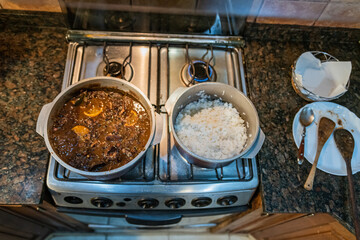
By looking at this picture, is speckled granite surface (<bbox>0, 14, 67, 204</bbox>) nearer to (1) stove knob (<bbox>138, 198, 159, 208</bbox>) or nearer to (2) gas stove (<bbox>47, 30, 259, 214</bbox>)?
(2) gas stove (<bbox>47, 30, 259, 214</bbox>)

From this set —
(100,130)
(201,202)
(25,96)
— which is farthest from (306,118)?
(25,96)

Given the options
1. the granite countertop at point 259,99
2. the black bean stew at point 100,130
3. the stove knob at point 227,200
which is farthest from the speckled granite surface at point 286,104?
the black bean stew at point 100,130

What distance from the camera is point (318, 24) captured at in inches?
50.4

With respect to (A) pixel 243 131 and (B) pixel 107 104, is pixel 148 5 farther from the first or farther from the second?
(A) pixel 243 131

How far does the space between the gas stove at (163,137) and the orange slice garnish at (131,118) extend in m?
0.15

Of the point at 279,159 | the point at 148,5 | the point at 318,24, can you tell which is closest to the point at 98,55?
the point at 148,5

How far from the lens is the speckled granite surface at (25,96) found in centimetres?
98

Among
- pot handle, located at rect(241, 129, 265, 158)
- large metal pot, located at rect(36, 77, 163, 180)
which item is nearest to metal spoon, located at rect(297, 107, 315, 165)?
pot handle, located at rect(241, 129, 265, 158)

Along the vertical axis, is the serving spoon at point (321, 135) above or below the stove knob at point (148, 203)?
above

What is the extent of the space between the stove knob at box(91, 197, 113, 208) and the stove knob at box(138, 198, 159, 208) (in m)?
0.13

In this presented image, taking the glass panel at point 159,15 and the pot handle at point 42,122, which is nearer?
the pot handle at point 42,122

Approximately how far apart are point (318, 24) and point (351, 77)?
0.32 metres

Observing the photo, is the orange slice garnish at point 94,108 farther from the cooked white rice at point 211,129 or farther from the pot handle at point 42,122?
the cooked white rice at point 211,129

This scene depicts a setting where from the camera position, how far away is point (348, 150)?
107cm
